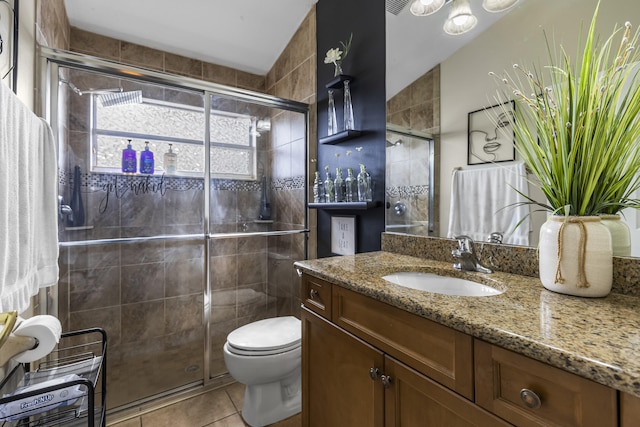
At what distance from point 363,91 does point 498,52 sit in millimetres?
790

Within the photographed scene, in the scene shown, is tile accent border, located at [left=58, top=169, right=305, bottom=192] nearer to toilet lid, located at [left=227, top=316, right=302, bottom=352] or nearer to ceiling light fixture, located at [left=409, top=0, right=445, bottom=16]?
toilet lid, located at [left=227, top=316, right=302, bottom=352]

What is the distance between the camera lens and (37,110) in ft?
4.79

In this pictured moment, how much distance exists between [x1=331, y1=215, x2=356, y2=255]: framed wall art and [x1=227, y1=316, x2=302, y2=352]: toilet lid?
0.56 m

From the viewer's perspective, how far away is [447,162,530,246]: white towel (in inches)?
42.0

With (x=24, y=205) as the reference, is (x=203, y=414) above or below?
below

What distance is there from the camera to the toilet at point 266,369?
5.14ft

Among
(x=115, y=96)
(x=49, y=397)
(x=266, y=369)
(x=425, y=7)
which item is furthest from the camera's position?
(x=115, y=96)

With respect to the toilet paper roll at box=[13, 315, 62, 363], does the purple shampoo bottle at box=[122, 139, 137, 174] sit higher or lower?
higher

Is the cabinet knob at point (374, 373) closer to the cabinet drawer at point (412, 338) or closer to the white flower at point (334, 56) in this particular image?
the cabinet drawer at point (412, 338)

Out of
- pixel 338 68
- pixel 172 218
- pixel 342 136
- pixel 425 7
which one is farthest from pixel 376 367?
pixel 172 218

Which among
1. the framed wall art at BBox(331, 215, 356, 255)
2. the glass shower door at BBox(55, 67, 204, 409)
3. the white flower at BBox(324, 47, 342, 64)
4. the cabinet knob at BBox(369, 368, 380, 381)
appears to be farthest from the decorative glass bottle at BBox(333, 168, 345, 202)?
the cabinet knob at BBox(369, 368, 380, 381)

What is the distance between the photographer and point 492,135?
1.13 metres

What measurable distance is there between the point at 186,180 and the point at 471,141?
1.92 m

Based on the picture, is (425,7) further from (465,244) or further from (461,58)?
(465,244)
